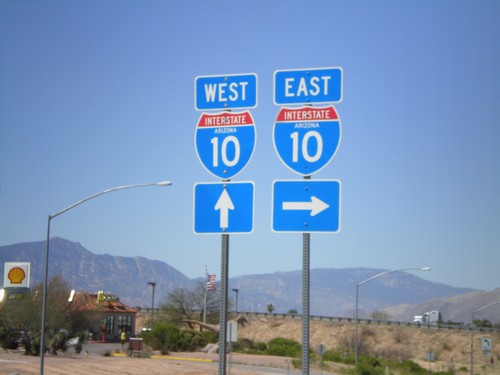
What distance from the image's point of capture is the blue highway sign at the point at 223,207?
9.30 metres

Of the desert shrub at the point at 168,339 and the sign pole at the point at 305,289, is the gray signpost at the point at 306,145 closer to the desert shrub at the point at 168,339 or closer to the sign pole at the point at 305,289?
the sign pole at the point at 305,289

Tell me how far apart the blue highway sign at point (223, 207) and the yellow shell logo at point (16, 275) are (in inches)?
706

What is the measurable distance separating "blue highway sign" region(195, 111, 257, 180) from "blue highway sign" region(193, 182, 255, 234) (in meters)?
0.18

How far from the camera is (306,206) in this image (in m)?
9.33

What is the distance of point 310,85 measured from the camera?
9.52 meters

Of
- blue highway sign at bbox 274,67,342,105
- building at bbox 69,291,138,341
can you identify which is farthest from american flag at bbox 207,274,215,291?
blue highway sign at bbox 274,67,342,105

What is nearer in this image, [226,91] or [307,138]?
[307,138]

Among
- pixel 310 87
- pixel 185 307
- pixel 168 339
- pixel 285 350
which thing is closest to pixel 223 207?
pixel 310 87

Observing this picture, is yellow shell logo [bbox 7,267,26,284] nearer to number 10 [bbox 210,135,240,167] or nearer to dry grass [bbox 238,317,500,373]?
number 10 [bbox 210,135,240,167]

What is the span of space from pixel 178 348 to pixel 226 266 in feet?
212

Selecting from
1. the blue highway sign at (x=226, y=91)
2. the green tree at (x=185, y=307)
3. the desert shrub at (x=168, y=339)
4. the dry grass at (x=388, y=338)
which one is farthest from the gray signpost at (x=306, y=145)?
the dry grass at (x=388, y=338)

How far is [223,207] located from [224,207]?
12 mm

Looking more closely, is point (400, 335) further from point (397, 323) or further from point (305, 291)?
point (305, 291)

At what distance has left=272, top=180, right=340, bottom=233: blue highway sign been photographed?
30.3ft
